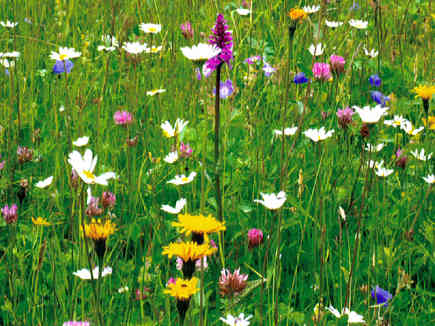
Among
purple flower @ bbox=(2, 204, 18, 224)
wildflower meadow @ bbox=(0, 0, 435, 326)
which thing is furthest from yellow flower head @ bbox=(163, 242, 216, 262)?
purple flower @ bbox=(2, 204, 18, 224)

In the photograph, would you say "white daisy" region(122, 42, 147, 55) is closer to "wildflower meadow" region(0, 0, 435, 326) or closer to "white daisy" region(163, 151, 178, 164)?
"wildflower meadow" region(0, 0, 435, 326)

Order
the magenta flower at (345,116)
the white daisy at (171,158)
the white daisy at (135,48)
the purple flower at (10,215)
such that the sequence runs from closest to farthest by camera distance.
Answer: the purple flower at (10,215)
the white daisy at (171,158)
the magenta flower at (345,116)
the white daisy at (135,48)

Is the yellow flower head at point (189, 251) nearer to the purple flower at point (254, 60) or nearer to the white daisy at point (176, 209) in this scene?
the white daisy at point (176, 209)

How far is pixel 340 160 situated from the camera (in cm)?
175

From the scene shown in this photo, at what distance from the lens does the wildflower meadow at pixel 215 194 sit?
3.73 ft

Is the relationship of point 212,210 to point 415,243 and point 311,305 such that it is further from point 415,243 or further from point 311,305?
point 415,243

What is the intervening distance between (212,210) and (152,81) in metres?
0.83

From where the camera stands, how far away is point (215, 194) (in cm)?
135

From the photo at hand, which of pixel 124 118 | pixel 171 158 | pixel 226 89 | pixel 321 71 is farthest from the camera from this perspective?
pixel 226 89

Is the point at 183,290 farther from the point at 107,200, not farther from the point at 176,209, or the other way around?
the point at 107,200

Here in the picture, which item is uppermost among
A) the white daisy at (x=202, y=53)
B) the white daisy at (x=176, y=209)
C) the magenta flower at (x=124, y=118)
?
the white daisy at (x=202, y=53)

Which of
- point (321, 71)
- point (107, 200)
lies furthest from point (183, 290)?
point (321, 71)

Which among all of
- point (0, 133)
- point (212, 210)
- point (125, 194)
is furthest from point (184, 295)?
point (0, 133)

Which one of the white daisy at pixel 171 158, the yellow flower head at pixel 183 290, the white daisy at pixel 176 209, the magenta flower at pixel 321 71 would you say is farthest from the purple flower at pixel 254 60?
the yellow flower head at pixel 183 290
